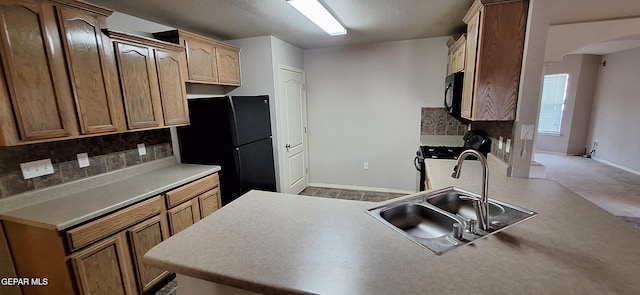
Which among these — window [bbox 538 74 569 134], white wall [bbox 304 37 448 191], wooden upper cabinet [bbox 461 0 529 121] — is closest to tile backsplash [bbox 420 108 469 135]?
white wall [bbox 304 37 448 191]

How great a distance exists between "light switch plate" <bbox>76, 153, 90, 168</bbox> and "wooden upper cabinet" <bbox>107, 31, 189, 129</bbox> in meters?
0.41

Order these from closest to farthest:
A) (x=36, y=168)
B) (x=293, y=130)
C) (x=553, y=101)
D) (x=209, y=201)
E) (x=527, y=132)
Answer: (x=36, y=168), (x=527, y=132), (x=209, y=201), (x=293, y=130), (x=553, y=101)

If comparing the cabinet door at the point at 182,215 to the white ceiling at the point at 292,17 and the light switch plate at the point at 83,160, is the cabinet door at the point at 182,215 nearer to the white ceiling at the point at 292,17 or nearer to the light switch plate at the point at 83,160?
the light switch plate at the point at 83,160

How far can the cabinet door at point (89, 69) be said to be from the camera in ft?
5.53

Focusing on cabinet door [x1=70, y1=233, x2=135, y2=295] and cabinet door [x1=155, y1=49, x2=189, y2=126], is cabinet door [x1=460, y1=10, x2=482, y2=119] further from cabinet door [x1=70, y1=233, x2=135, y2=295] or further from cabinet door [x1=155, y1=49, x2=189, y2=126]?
cabinet door [x1=70, y1=233, x2=135, y2=295]

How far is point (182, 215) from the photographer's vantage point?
7.34 feet

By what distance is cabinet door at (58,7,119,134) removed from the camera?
5.53 ft

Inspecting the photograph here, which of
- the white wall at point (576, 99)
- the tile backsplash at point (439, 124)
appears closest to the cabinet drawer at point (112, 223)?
the tile backsplash at point (439, 124)

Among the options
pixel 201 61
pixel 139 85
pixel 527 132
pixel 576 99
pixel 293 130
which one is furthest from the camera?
pixel 576 99

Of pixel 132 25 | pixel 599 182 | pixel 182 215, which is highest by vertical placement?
pixel 132 25

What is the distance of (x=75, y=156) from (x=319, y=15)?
7.83 ft

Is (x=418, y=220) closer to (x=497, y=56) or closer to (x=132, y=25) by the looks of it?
(x=497, y=56)

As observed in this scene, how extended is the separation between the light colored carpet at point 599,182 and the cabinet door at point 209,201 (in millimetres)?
4923

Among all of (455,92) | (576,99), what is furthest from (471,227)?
(576,99)
